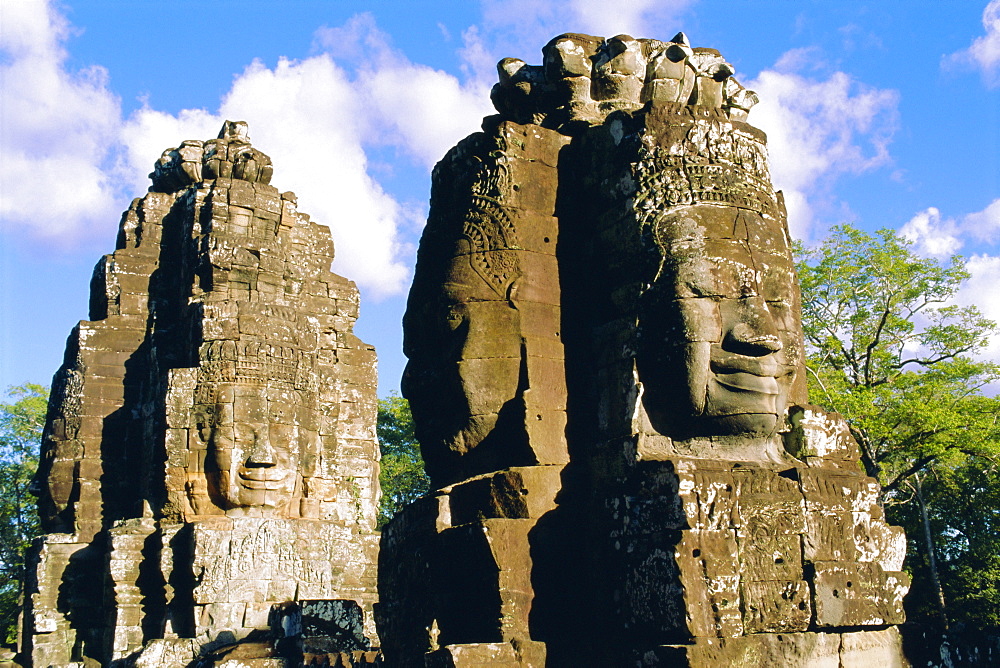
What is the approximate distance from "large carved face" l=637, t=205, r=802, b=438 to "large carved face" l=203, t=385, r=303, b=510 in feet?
24.1

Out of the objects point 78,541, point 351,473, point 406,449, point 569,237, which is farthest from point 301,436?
point 406,449

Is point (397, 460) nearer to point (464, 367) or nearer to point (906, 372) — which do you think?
point (906, 372)

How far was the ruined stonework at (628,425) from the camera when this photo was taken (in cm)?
461

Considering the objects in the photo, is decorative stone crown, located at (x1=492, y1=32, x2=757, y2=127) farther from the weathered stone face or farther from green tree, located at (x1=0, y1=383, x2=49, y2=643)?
green tree, located at (x1=0, y1=383, x2=49, y2=643)

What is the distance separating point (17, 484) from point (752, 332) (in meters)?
28.0

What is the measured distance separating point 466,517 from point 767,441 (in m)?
1.60

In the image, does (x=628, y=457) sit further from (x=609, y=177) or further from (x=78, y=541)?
(x=78, y=541)

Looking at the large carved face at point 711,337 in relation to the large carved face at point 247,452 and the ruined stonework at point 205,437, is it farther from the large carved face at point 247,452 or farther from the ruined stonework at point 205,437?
the large carved face at point 247,452

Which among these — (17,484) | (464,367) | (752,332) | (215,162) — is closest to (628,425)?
(752,332)

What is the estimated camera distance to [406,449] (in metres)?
33.0

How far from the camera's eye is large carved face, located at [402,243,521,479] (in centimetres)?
551

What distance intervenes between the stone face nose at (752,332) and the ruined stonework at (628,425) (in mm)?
13

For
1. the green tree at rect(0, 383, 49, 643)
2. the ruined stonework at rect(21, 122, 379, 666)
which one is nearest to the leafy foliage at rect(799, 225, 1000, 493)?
the ruined stonework at rect(21, 122, 379, 666)

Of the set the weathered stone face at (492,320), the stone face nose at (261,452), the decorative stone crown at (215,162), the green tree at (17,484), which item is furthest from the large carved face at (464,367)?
the green tree at (17,484)
